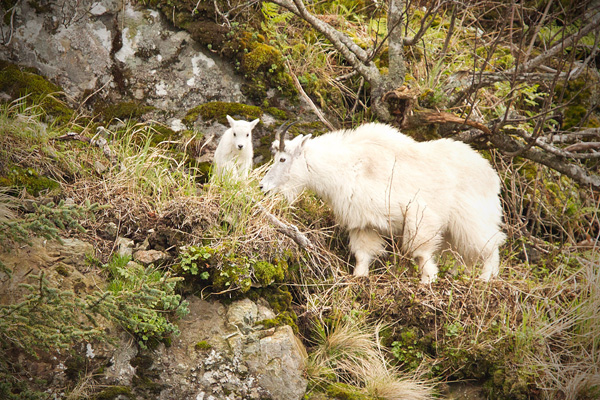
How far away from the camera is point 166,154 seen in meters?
6.52

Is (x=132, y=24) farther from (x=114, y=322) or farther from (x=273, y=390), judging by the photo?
(x=273, y=390)

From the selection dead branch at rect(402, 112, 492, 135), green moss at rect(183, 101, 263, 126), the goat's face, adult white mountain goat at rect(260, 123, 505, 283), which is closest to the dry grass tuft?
adult white mountain goat at rect(260, 123, 505, 283)

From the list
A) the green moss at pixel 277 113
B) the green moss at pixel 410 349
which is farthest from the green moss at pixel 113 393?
the green moss at pixel 277 113

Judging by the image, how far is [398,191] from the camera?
19.4 feet

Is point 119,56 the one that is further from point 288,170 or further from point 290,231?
point 290,231

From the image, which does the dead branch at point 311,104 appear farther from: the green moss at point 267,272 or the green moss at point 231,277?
the green moss at point 231,277

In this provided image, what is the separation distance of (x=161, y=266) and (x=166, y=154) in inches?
82.4

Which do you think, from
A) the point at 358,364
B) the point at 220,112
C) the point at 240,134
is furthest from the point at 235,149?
the point at 358,364

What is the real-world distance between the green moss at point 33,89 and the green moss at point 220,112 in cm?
157

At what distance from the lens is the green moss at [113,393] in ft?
12.8

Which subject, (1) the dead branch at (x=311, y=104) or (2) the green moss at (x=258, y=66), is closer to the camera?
(2) the green moss at (x=258, y=66)

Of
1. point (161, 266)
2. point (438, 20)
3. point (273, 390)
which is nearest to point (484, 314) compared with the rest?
point (273, 390)

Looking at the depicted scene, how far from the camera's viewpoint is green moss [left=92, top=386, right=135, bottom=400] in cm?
389

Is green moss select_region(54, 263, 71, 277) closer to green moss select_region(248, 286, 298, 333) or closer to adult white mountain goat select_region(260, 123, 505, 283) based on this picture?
green moss select_region(248, 286, 298, 333)
